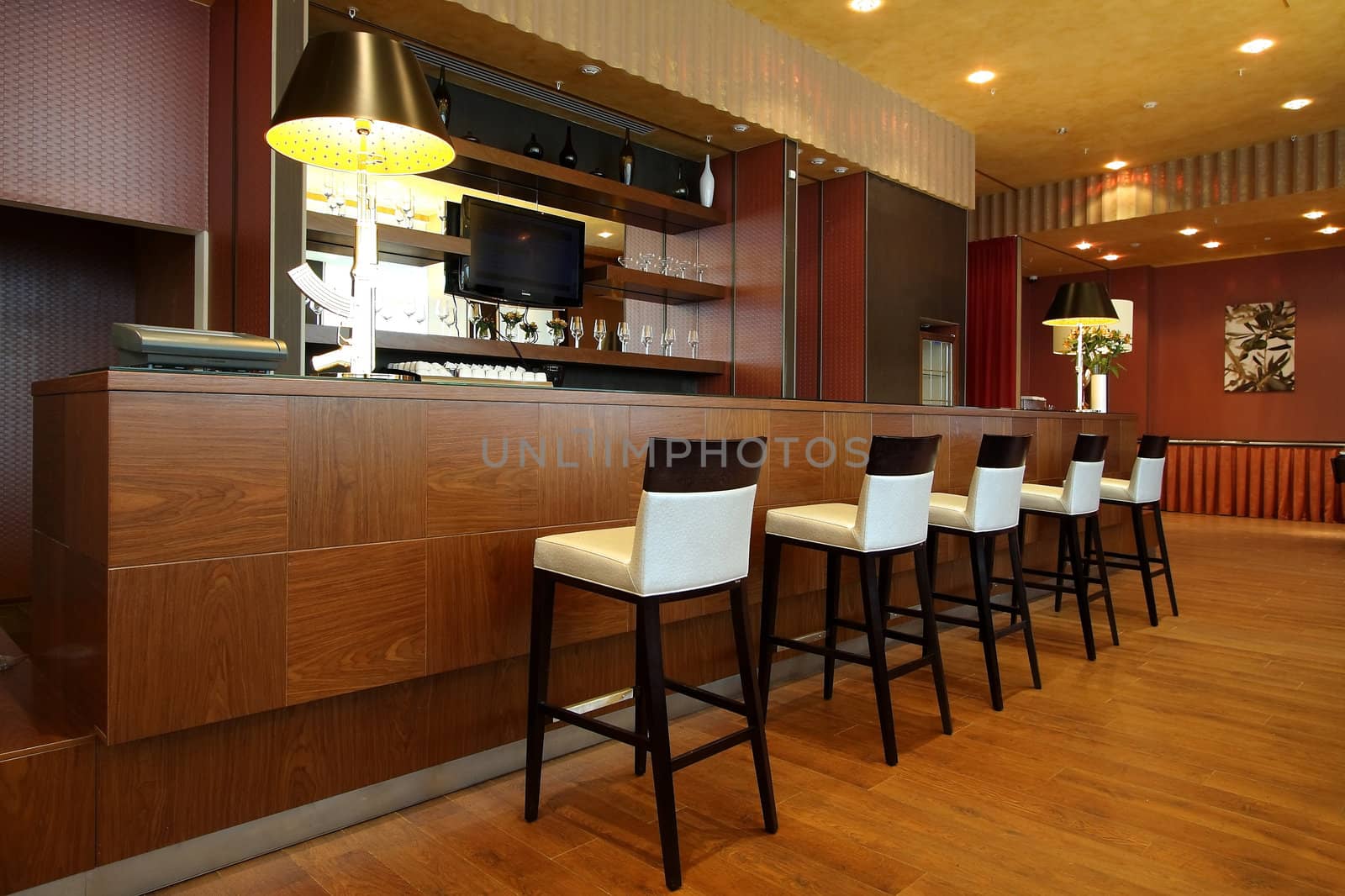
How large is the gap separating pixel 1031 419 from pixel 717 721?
2650 mm

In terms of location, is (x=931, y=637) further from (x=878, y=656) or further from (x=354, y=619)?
(x=354, y=619)

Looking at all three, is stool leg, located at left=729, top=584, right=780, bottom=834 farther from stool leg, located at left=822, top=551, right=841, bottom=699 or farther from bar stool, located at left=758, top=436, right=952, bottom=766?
stool leg, located at left=822, top=551, right=841, bottom=699

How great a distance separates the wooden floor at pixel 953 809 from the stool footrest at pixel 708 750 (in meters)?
0.25

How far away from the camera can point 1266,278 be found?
9883 mm

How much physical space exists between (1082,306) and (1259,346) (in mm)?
6001

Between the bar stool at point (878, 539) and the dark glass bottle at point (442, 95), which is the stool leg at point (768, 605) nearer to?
the bar stool at point (878, 539)

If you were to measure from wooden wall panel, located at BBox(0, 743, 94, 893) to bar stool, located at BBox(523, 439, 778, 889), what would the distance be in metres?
0.92

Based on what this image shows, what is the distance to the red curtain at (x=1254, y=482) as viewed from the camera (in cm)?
893

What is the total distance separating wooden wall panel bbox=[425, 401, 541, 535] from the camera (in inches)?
81.9

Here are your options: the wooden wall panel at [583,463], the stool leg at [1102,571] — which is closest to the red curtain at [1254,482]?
the stool leg at [1102,571]

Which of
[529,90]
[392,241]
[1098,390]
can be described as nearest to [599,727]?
[392,241]

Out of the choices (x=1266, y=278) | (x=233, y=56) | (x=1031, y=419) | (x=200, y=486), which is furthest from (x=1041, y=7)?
(x=1266, y=278)

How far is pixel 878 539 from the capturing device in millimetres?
2584

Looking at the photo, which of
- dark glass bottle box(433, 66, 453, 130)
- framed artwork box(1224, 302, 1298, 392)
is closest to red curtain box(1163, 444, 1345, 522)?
framed artwork box(1224, 302, 1298, 392)
